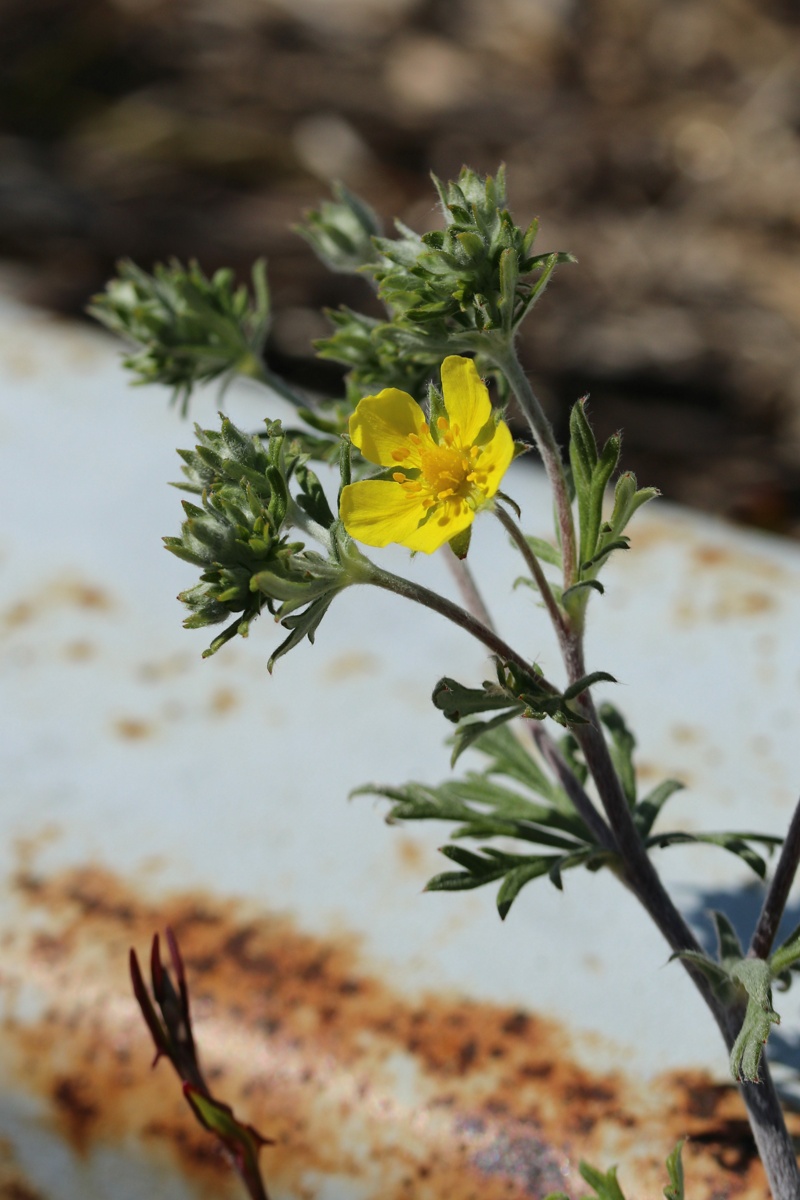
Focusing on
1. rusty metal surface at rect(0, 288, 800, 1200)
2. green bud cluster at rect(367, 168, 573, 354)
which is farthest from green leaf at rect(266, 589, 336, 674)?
rusty metal surface at rect(0, 288, 800, 1200)

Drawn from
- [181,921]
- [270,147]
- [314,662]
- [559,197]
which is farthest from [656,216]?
[181,921]

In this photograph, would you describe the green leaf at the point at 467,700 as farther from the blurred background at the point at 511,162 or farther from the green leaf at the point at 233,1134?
the blurred background at the point at 511,162

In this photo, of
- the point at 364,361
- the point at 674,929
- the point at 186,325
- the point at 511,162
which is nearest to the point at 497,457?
the point at 364,361

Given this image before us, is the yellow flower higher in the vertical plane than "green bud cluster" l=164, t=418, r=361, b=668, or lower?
higher

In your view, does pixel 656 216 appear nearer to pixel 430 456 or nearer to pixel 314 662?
pixel 314 662

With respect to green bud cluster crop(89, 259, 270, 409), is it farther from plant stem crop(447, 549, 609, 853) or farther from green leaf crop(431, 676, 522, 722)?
green leaf crop(431, 676, 522, 722)

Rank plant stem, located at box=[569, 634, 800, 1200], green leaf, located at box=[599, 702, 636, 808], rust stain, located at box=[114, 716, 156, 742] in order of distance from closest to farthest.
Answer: plant stem, located at box=[569, 634, 800, 1200] < green leaf, located at box=[599, 702, 636, 808] < rust stain, located at box=[114, 716, 156, 742]

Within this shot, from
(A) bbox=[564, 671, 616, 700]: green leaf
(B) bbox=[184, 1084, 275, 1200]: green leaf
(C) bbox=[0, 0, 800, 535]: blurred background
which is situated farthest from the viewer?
(C) bbox=[0, 0, 800, 535]: blurred background
